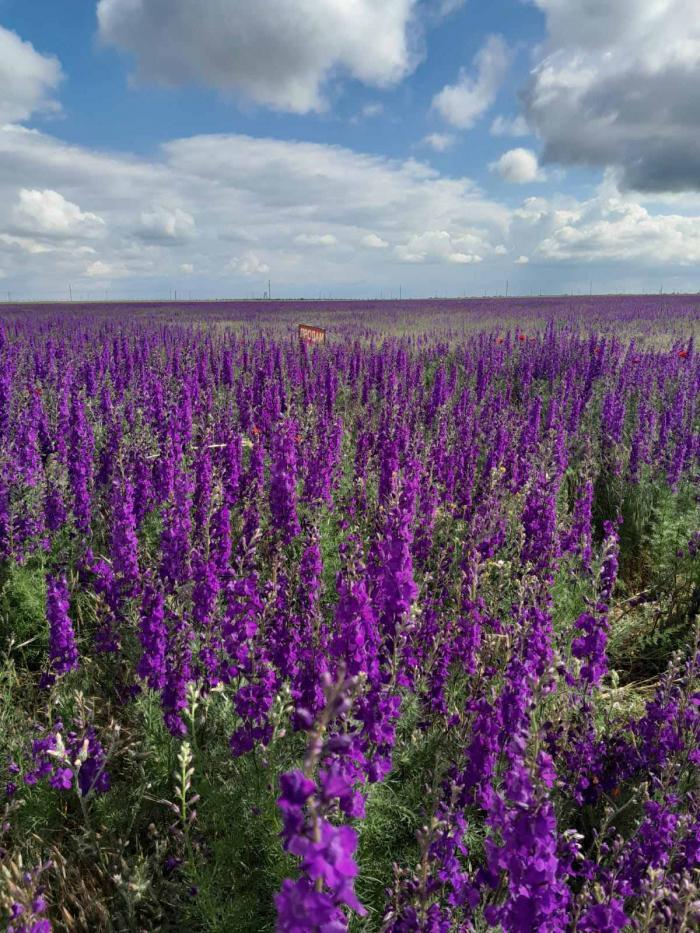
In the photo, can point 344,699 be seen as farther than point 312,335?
No

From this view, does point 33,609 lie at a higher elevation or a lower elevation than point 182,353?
lower

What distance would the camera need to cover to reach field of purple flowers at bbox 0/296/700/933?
1.90 metres

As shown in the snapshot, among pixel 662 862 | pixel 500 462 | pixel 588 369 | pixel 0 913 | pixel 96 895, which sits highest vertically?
pixel 588 369

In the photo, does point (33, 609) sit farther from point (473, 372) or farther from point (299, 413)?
point (473, 372)

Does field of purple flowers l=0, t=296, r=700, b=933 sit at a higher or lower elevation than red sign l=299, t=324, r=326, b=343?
lower

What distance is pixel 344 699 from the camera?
1263 mm

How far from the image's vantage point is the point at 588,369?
11.7 meters

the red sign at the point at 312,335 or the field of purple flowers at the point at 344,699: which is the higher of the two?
the red sign at the point at 312,335

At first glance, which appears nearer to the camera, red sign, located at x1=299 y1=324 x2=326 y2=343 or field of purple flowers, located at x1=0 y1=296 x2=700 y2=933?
field of purple flowers, located at x1=0 y1=296 x2=700 y2=933

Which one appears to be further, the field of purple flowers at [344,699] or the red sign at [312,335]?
the red sign at [312,335]

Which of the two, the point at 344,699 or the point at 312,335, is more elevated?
the point at 312,335

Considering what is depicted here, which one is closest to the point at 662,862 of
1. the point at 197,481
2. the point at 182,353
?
the point at 197,481

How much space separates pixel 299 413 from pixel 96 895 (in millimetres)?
6416

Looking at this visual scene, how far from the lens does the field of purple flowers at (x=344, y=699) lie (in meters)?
1.90
